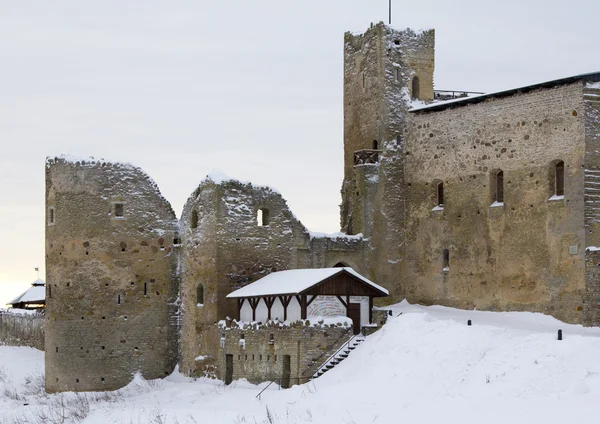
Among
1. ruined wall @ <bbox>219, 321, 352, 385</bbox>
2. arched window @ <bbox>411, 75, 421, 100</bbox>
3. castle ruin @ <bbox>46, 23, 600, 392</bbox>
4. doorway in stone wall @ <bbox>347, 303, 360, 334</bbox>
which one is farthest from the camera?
arched window @ <bbox>411, 75, 421, 100</bbox>

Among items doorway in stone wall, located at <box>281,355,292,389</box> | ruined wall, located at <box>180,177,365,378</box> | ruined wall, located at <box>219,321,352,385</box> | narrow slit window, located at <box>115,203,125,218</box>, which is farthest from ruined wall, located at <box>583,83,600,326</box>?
narrow slit window, located at <box>115,203,125,218</box>

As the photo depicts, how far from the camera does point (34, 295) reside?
259 feet

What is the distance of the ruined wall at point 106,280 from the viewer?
53156 mm

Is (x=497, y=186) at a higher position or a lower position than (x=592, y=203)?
higher

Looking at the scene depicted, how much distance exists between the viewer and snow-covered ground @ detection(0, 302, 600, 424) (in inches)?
1393

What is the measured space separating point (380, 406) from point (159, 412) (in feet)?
31.6

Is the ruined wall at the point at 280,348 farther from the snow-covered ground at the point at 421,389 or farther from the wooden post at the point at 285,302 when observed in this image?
the snow-covered ground at the point at 421,389

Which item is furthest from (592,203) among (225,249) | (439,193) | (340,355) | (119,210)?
(119,210)

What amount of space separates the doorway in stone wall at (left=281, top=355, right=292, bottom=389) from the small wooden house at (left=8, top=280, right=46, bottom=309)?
34039 mm

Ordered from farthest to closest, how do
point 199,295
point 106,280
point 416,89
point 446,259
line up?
point 416,89 → point 446,259 → point 106,280 → point 199,295

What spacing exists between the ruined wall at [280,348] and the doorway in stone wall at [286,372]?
0.42ft

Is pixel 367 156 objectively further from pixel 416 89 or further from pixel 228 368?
pixel 228 368

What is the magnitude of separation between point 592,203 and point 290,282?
11530 millimetres

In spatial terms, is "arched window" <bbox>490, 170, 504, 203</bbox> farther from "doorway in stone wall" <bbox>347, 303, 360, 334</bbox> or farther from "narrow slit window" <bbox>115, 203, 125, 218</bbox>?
"narrow slit window" <bbox>115, 203, 125, 218</bbox>
